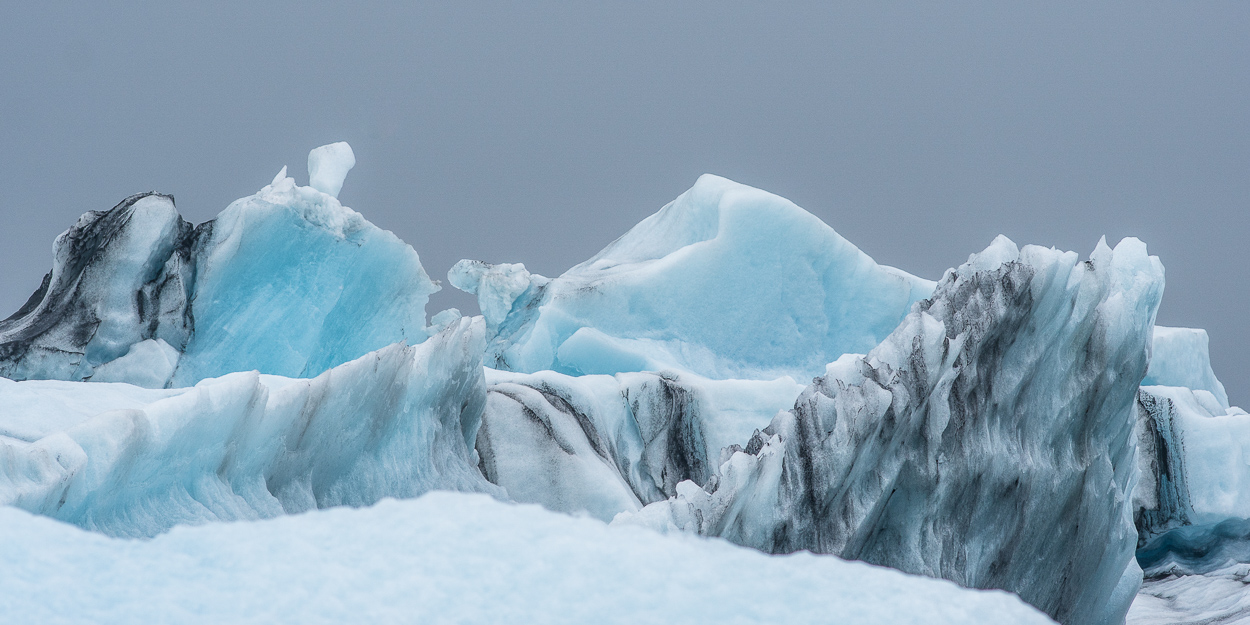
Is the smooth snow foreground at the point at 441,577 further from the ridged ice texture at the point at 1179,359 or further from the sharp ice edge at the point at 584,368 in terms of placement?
the ridged ice texture at the point at 1179,359

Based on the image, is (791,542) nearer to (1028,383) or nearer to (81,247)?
(1028,383)

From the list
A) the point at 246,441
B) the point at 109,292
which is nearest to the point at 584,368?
the point at 109,292

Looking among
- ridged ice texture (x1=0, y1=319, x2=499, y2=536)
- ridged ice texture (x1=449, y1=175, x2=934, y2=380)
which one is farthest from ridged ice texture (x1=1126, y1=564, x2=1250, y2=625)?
ridged ice texture (x1=0, y1=319, x2=499, y2=536)

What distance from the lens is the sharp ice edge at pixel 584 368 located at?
3.59m

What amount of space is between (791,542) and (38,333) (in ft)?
16.8

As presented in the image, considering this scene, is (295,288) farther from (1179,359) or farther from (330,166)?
(1179,359)

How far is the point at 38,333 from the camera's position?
6.09 meters

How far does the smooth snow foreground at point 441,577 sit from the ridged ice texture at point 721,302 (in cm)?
578

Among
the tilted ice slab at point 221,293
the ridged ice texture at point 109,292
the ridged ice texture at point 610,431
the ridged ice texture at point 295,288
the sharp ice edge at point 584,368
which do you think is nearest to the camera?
the sharp ice edge at point 584,368

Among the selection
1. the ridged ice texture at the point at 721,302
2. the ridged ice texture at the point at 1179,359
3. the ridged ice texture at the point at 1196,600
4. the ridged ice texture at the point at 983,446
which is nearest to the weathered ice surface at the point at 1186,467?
the ridged ice texture at the point at 1196,600

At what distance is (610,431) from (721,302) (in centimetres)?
244

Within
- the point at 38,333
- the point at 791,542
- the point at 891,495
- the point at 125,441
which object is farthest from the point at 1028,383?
the point at 38,333

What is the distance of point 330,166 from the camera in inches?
308

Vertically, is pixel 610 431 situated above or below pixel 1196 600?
above
